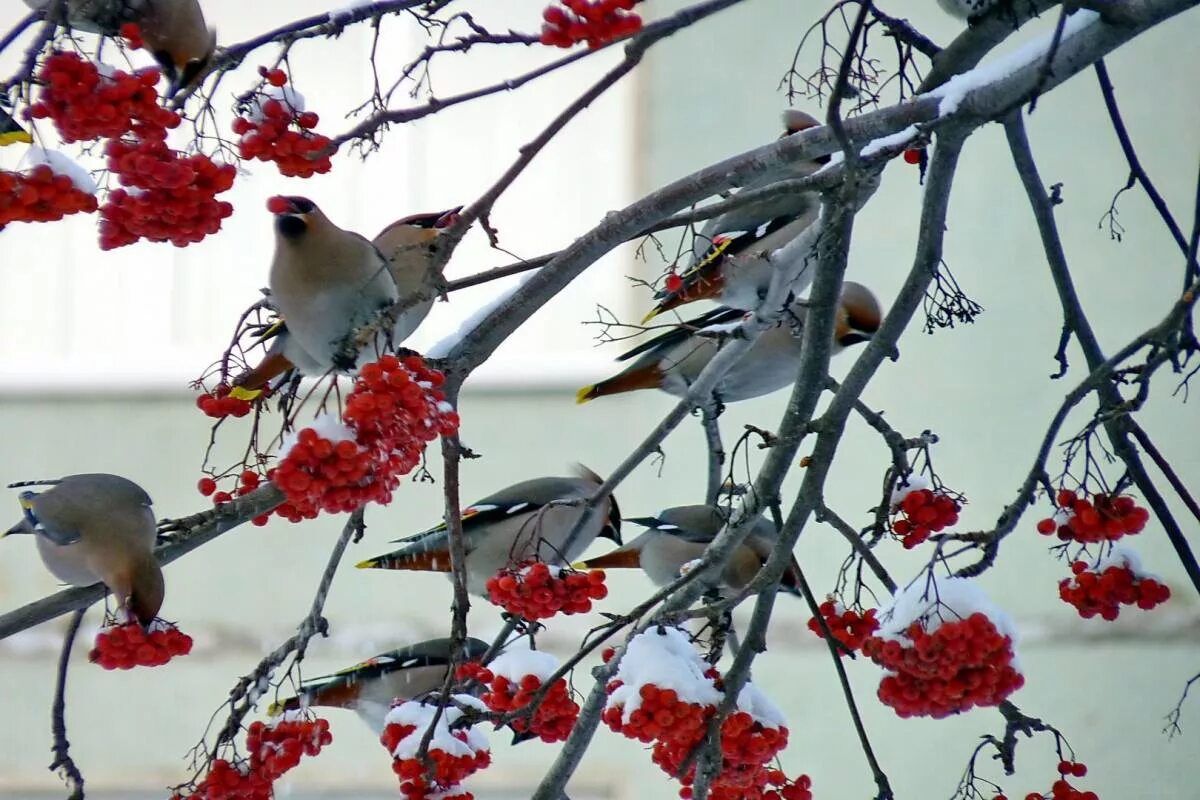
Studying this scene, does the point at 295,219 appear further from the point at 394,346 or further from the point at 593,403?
the point at 593,403

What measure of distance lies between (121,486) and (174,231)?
0.74 meters

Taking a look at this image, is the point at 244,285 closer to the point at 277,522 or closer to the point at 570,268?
the point at 277,522

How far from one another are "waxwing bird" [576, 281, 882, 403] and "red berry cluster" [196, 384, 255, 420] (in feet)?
2.38

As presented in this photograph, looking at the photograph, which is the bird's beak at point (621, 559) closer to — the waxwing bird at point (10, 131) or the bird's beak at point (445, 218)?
the bird's beak at point (445, 218)

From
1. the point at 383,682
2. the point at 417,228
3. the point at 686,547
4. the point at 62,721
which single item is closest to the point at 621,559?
the point at 686,547

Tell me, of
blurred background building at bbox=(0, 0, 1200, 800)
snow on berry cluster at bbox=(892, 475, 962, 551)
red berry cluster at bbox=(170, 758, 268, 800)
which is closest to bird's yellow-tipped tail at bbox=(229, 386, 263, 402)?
red berry cluster at bbox=(170, 758, 268, 800)

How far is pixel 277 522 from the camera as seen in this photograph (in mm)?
4203

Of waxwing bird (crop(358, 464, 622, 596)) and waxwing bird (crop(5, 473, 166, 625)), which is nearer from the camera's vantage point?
waxwing bird (crop(5, 473, 166, 625))

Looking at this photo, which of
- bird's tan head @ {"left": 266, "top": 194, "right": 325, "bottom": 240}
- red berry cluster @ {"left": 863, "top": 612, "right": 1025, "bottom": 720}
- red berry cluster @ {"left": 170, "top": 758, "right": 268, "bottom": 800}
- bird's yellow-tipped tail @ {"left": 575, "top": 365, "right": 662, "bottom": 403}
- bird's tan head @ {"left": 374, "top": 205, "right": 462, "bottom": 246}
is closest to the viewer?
red berry cluster @ {"left": 863, "top": 612, "right": 1025, "bottom": 720}

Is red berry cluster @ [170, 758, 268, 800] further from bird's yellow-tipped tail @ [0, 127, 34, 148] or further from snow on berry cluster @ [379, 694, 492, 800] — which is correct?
bird's yellow-tipped tail @ [0, 127, 34, 148]

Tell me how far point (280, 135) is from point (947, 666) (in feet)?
2.71

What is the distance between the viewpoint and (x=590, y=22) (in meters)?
1.39

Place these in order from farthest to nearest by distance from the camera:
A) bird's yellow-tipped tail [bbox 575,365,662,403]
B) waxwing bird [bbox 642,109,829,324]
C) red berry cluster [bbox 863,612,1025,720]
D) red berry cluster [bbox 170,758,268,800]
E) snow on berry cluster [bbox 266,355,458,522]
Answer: bird's yellow-tipped tail [bbox 575,365,662,403] < waxwing bird [bbox 642,109,829,324] < red berry cluster [bbox 170,758,268,800] < red berry cluster [bbox 863,612,1025,720] < snow on berry cluster [bbox 266,355,458,522]

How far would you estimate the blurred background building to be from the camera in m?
3.91
